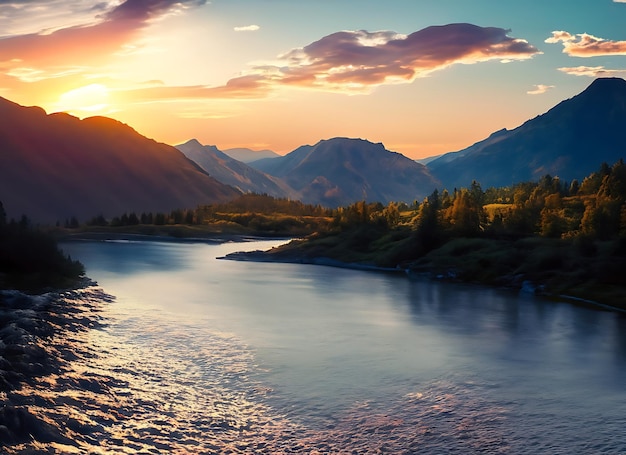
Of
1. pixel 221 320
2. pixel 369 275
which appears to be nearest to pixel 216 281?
pixel 369 275

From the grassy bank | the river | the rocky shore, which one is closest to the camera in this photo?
the rocky shore

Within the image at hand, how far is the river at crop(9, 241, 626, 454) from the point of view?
2770 centimetres

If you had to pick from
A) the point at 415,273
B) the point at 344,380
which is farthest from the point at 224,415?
the point at 415,273

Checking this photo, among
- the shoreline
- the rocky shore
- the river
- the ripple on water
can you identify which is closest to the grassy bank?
the shoreline

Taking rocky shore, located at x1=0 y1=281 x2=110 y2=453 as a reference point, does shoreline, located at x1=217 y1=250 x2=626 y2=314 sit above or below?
below

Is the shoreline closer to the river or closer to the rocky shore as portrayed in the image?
the river

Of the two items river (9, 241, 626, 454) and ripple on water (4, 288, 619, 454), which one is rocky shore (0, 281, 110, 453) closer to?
ripple on water (4, 288, 619, 454)

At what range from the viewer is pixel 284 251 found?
522 ft

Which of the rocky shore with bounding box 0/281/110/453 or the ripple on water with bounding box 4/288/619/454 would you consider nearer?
the rocky shore with bounding box 0/281/110/453

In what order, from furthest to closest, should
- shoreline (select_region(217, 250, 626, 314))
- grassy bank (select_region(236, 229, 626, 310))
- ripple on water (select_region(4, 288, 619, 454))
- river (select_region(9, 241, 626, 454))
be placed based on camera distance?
grassy bank (select_region(236, 229, 626, 310)) → shoreline (select_region(217, 250, 626, 314)) → river (select_region(9, 241, 626, 454)) → ripple on water (select_region(4, 288, 619, 454))

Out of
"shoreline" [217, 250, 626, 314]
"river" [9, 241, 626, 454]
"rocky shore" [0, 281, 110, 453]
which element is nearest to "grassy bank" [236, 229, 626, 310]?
"shoreline" [217, 250, 626, 314]

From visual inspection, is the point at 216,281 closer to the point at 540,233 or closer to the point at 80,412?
the point at 540,233

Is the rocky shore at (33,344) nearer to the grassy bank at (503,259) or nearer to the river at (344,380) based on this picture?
the river at (344,380)

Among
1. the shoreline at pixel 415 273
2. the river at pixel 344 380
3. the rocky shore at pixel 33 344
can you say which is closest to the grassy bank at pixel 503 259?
the shoreline at pixel 415 273
